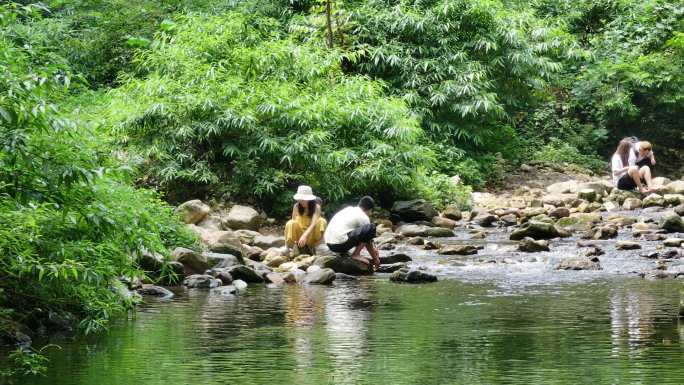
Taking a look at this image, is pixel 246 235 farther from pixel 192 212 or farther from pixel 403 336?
pixel 403 336

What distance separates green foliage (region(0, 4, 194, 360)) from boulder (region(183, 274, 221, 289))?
8.02 feet

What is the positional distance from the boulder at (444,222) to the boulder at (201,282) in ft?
20.4

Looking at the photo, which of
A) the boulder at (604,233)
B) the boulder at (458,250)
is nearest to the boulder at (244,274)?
the boulder at (458,250)

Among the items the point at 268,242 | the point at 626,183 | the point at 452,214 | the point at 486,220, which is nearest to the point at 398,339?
the point at 268,242

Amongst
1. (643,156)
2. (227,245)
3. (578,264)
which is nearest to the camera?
(578,264)

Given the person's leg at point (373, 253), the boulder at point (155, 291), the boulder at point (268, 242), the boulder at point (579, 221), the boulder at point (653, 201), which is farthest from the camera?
the boulder at point (653, 201)

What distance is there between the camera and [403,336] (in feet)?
24.1

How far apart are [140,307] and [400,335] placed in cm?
280

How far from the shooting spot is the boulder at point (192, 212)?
14.2m

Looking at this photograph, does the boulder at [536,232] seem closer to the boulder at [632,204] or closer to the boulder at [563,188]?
the boulder at [632,204]

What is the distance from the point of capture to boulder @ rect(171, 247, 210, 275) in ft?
36.0

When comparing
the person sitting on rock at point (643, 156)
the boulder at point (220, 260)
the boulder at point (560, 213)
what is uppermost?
the person sitting on rock at point (643, 156)

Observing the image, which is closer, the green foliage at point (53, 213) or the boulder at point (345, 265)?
the green foliage at point (53, 213)

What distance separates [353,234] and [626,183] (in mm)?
8362
